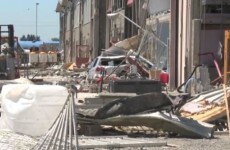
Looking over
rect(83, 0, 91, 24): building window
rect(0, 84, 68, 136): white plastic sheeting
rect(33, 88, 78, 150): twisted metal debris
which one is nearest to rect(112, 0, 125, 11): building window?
rect(83, 0, 91, 24): building window

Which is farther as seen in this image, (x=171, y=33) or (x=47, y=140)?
(x=171, y=33)

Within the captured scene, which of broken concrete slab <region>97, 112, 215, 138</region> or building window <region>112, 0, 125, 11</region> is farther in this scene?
building window <region>112, 0, 125, 11</region>

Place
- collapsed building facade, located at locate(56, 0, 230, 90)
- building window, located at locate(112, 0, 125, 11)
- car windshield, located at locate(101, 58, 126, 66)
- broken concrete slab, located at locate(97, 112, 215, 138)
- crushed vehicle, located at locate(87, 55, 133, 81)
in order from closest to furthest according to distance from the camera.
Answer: broken concrete slab, located at locate(97, 112, 215, 138), collapsed building facade, located at locate(56, 0, 230, 90), crushed vehicle, located at locate(87, 55, 133, 81), car windshield, located at locate(101, 58, 126, 66), building window, located at locate(112, 0, 125, 11)

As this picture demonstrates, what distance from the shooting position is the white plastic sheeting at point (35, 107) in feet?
37.4

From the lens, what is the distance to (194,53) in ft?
76.5

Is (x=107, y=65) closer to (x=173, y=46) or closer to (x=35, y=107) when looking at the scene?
(x=173, y=46)

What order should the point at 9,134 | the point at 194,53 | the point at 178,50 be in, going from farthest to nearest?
the point at 178,50, the point at 194,53, the point at 9,134

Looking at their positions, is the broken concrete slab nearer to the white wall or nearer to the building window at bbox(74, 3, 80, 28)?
the white wall

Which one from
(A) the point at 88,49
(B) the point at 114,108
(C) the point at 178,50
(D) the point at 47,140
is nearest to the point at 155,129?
(B) the point at 114,108

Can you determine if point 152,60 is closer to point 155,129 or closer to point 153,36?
point 153,36

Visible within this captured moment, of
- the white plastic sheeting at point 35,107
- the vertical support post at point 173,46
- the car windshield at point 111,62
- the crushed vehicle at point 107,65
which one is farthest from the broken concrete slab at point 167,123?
the car windshield at point 111,62

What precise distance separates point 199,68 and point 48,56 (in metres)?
45.5

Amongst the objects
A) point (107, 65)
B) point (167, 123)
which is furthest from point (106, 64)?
point (167, 123)

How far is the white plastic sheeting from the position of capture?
11.4m
